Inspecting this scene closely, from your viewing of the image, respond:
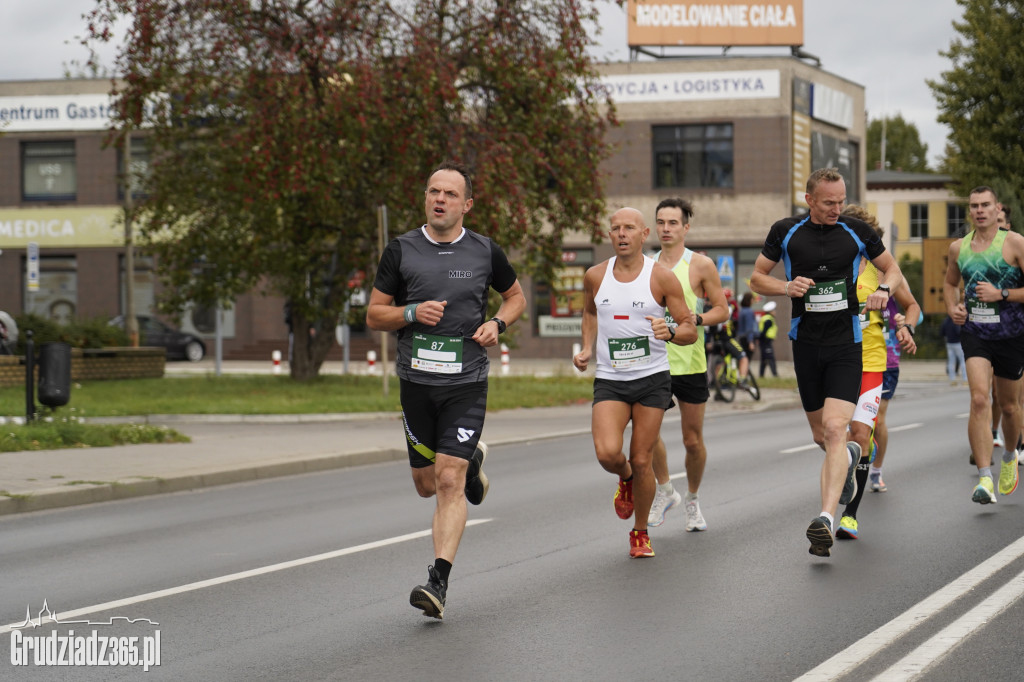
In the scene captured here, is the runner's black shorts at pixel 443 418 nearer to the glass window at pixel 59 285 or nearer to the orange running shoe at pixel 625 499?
the orange running shoe at pixel 625 499

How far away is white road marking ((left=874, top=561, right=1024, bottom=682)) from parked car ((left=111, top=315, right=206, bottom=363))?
1586 inches

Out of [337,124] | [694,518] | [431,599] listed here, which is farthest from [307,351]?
[431,599]

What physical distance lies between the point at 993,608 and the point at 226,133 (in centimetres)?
2023

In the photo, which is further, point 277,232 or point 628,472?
point 277,232

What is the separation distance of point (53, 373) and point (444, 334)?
32.6 ft

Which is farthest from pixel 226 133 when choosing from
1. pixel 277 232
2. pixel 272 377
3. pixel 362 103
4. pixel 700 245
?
pixel 700 245

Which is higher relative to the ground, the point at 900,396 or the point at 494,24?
the point at 494,24

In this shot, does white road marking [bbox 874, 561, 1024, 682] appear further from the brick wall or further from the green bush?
the green bush

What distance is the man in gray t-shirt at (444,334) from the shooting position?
21.9 feet

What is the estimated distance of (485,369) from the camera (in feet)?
22.6

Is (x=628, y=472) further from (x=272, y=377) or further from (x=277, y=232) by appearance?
(x=272, y=377)

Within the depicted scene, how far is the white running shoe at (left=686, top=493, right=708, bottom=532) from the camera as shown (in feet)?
30.1

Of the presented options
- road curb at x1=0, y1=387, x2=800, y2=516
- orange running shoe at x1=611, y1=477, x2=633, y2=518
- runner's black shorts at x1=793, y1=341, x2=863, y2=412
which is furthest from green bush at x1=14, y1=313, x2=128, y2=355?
runner's black shorts at x1=793, y1=341, x2=863, y2=412

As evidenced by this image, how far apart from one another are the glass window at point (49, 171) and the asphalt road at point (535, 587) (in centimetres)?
4017
